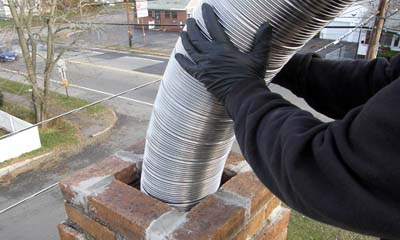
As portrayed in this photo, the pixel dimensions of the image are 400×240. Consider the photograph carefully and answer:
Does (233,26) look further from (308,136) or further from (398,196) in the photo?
(398,196)

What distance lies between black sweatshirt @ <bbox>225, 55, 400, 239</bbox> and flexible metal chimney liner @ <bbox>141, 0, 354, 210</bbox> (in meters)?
0.17

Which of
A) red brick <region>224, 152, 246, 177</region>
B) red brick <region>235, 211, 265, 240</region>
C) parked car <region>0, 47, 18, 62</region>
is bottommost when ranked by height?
parked car <region>0, 47, 18, 62</region>

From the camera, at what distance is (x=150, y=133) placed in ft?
4.14

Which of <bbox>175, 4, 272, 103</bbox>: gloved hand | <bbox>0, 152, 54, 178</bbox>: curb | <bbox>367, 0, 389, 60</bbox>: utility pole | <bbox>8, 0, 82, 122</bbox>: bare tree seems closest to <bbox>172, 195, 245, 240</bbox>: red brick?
<bbox>175, 4, 272, 103</bbox>: gloved hand

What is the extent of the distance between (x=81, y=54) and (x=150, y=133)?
20759mm

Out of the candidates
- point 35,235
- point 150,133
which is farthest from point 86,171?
point 35,235

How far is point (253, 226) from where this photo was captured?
127 centimetres

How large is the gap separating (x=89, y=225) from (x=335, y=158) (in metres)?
0.93

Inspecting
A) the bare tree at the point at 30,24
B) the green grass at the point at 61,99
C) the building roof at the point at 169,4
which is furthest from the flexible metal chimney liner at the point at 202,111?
the building roof at the point at 169,4

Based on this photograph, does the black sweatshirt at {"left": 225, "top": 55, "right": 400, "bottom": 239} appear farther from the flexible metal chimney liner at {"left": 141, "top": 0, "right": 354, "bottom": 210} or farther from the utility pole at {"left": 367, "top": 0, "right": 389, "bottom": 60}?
the utility pole at {"left": 367, "top": 0, "right": 389, "bottom": 60}

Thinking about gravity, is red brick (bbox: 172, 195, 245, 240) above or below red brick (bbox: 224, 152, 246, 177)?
above

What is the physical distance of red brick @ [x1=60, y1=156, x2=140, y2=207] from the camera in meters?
1.29

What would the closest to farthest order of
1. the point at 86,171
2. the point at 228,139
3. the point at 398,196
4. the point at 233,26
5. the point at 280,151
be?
the point at 398,196, the point at 280,151, the point at 233,26, the point at 228,139, the point at 86,171

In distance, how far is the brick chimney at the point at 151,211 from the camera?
108 centimetres
